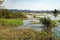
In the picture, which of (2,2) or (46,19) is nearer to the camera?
(46,19)

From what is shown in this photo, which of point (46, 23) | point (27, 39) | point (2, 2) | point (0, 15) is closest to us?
point (27, 39)

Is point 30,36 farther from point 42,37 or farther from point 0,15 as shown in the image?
point 0,15

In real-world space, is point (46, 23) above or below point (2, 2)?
below

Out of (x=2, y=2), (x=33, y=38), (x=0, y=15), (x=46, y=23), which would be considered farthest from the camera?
(x=0, y=15)

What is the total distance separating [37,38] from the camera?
41.0 ft

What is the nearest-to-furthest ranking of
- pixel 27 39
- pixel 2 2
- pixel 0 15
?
pixel 27 39 < pixel 2 2 < pixel 0 15

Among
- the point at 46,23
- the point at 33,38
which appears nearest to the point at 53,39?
the point at 33,38

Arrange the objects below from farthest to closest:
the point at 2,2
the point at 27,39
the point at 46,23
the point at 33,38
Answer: the point at 2,2, the point at 46,23, the point at 33,38, the point at 27,39

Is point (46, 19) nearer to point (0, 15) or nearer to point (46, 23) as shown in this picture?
point (46, 23)

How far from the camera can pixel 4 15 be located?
150 feet

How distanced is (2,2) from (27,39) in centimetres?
2267

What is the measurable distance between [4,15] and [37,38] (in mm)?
34060

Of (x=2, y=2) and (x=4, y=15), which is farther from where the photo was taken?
(x=4, y=15)

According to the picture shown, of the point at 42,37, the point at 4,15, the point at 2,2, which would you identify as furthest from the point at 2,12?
the point at 42,37
